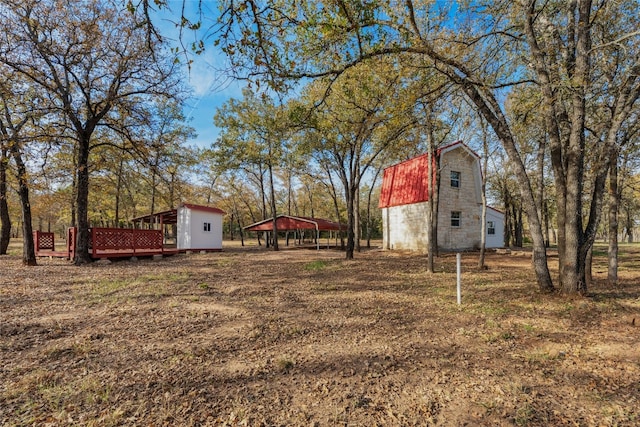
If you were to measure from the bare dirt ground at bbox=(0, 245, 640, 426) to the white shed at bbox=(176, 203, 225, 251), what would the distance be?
13.7 meters

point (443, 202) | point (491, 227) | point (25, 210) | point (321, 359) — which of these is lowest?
point (321, 359)

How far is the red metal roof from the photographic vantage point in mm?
17500

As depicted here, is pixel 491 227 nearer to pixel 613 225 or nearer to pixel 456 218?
pixel 456 218

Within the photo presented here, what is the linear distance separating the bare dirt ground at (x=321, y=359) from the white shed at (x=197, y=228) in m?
13.7

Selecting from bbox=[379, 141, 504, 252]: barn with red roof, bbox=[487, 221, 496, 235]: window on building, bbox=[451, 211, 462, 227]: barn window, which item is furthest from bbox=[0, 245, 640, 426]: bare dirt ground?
bbox=[487, 221, 496, 235]: window on building

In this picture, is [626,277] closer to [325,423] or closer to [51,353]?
[325,423]

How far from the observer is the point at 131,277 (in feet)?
30.3

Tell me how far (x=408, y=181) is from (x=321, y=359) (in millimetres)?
16957

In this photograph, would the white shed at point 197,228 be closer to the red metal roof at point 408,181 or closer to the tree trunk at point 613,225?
the red metal roof at point 408,181

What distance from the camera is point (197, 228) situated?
67.0 ft

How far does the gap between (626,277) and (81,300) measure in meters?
13.8

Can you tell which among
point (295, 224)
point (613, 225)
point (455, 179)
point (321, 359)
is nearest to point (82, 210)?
point (321, 359)

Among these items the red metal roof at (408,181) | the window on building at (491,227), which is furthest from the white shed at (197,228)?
the window on building at (491,227)

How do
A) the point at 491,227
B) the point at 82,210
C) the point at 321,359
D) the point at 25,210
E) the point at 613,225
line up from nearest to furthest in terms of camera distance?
the point at 321,359, the point at 613,225, the point at 25,210, the point at 82,210, the point at 491,227
